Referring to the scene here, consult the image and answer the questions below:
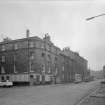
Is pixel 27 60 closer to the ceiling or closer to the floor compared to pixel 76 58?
closer to the floor

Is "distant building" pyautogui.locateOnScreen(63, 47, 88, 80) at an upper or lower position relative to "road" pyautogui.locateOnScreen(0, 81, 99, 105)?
upper

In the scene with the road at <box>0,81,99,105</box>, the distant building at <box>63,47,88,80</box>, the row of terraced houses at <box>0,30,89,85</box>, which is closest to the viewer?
the road at <box>0,81,99,105</box>

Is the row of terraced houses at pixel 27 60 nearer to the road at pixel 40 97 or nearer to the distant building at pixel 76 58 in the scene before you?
the road at pixel 40 97

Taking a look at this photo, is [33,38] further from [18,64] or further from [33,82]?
[33,82]

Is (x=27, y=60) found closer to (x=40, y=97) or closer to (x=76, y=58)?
(x=40, y=97)

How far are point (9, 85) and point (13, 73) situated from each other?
1123 centimetres

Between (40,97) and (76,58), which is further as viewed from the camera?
(76,58)

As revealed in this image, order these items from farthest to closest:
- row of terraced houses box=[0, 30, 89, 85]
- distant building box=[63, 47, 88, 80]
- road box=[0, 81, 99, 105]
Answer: distant building box=[63, 47, 88, 80], row of terraced houses box=[0, 30, 89, 85], road box=[0, 81, 99, 105]

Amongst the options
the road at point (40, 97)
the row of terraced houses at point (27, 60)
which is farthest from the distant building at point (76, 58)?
the road at point (40, 97)

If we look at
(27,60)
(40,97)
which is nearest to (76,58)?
(27,60)

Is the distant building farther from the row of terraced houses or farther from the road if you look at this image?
the road

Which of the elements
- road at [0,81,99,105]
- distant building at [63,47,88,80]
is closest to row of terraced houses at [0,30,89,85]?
road at [0,81,99,105]

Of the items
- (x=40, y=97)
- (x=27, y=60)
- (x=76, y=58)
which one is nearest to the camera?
(x=40, y=97)

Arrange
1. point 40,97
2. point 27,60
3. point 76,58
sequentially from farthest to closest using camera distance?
1. point 76,58
2. point 27,60
3. point 40,97
